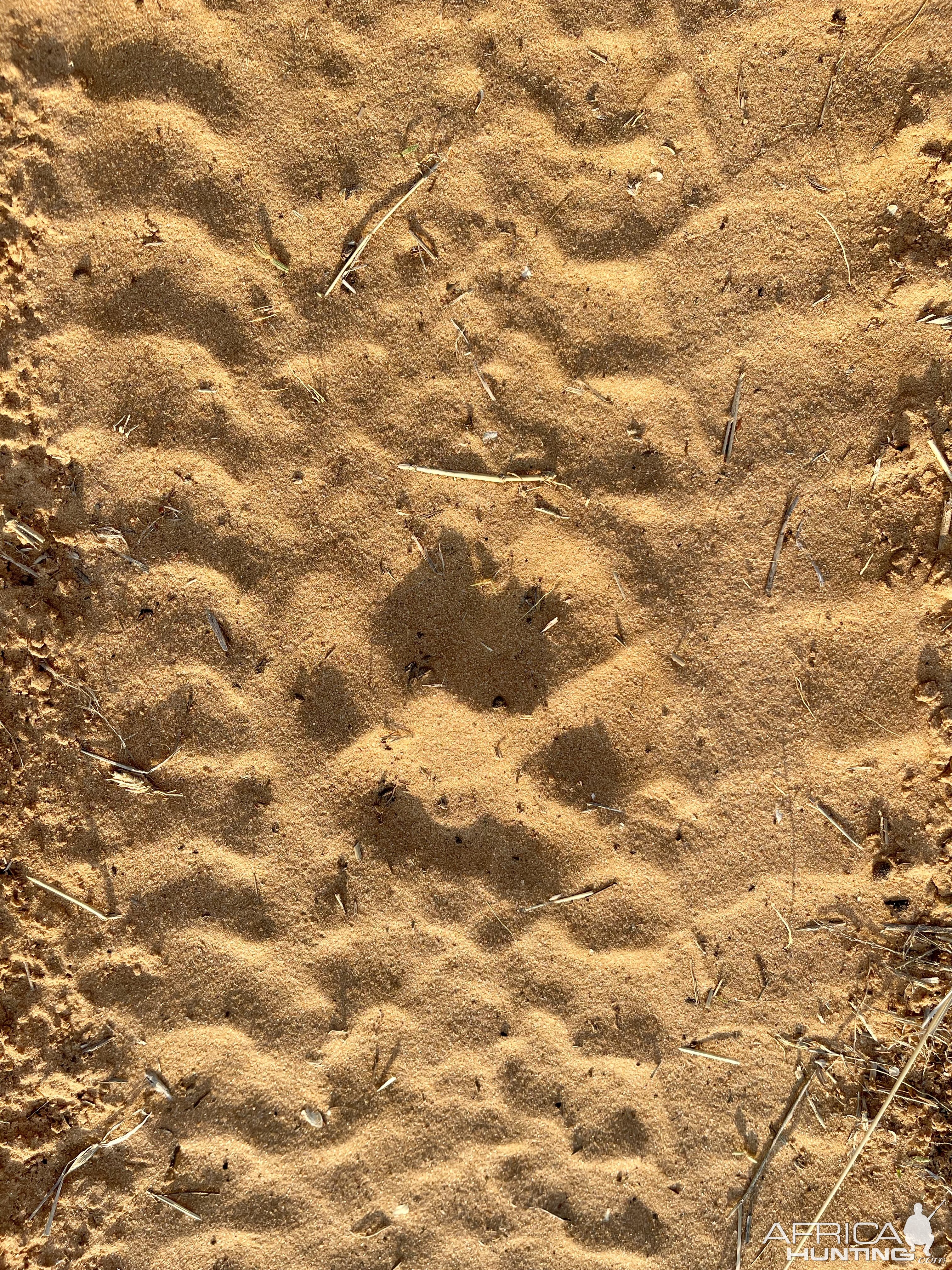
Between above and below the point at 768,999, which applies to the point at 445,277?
above

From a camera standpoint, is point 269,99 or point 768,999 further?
point 768,999

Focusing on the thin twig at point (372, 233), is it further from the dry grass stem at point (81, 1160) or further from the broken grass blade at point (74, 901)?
the dry grass stem at point (81, 1160)

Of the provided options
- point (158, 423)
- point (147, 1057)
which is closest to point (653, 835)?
point (147, 1057)

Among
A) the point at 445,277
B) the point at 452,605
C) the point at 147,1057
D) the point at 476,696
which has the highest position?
the point at 445,277

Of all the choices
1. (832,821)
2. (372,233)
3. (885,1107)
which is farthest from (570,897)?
(372,233)

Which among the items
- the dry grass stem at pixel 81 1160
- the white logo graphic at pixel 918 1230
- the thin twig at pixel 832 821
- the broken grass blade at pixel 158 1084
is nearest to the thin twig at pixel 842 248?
the thin twig at pixel 832 821

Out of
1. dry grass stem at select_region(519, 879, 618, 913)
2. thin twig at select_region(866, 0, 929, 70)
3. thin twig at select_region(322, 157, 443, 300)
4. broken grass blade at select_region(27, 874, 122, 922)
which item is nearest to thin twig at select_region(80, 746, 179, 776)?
broken grass blade at select_region(27, 874, 122, 922)

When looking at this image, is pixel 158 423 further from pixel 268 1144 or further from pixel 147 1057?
pixel 268 1144
